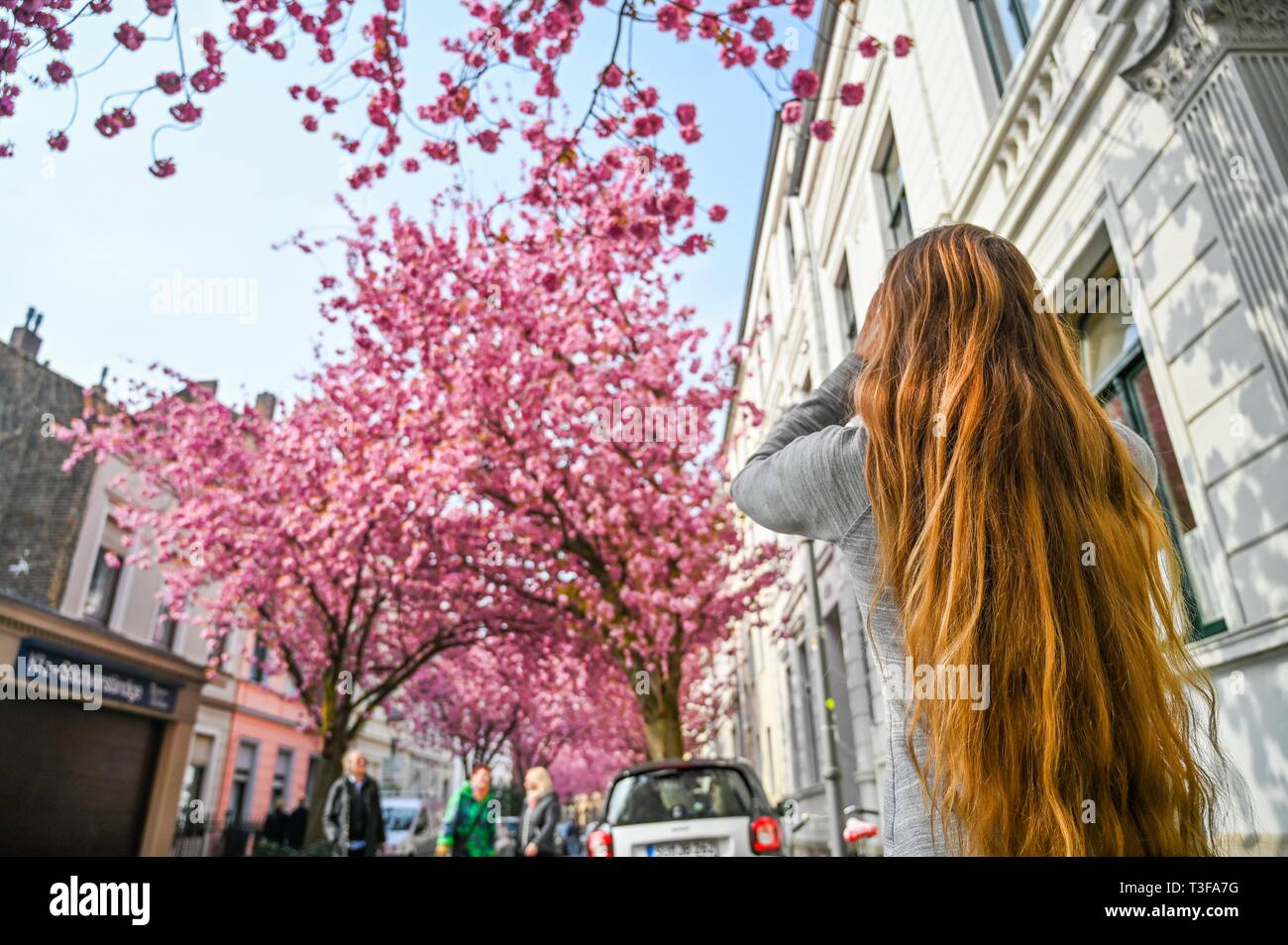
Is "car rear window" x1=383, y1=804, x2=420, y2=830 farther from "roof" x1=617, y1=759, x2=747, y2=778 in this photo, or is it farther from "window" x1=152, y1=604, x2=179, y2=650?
"roof" x1=617, y1=759, x2=747, y2=778

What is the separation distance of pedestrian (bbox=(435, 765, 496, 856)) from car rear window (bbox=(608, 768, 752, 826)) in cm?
190

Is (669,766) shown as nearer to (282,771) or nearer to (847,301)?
(847,301)

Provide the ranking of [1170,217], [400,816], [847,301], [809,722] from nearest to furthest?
[1170,217] → [847,301] → [809,722] → [400,816]

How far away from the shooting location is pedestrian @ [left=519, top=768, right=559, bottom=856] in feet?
31.8

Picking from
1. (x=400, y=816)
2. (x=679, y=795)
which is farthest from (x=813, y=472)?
(x=400, y=816)

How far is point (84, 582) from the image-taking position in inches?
708

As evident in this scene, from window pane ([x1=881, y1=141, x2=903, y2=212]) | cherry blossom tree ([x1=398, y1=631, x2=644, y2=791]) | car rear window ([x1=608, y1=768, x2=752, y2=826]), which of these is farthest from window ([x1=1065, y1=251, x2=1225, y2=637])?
cherry blossom tree ([x1=398, y1=631, x2=644, y2=791])

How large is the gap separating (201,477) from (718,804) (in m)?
13.0

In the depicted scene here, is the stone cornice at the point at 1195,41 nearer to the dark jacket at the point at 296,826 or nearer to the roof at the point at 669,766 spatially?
the roof at the point at 669,766

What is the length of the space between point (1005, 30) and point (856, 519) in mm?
A: 9537

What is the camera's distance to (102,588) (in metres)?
18.9

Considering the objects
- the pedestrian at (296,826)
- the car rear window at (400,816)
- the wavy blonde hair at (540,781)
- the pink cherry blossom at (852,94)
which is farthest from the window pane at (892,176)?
the car rear window at (400,816)
